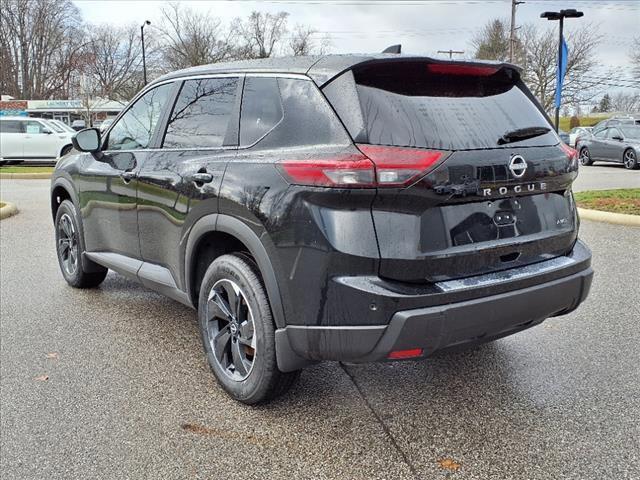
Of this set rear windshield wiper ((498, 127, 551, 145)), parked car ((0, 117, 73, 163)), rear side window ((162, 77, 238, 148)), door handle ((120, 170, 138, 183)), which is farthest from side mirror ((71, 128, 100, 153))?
parked car ((0, 117, 73, 163))

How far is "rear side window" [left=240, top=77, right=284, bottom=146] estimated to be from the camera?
3043 mm

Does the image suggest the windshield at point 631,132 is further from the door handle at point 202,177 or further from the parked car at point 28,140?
the parked car at point 28,140

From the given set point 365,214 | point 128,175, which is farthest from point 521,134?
point 128,175

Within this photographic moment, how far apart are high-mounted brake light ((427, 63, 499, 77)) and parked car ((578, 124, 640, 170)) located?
58.7ft

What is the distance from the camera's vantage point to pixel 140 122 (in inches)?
171

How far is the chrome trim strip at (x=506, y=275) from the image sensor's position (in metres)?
2.62

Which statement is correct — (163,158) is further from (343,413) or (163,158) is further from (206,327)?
(343,413)

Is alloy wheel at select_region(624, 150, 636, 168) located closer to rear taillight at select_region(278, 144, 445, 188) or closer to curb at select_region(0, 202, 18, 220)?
curb at select_region(0, 202, 18, 220)

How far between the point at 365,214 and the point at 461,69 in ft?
3.28

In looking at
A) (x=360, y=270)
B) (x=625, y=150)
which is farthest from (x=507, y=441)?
(x=625, y=150)

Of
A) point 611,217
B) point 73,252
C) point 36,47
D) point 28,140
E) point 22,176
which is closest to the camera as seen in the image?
point 73,252

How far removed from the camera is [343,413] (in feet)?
10.2

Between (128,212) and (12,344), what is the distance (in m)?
1.21

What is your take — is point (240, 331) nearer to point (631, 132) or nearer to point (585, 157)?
point (631, 132)
